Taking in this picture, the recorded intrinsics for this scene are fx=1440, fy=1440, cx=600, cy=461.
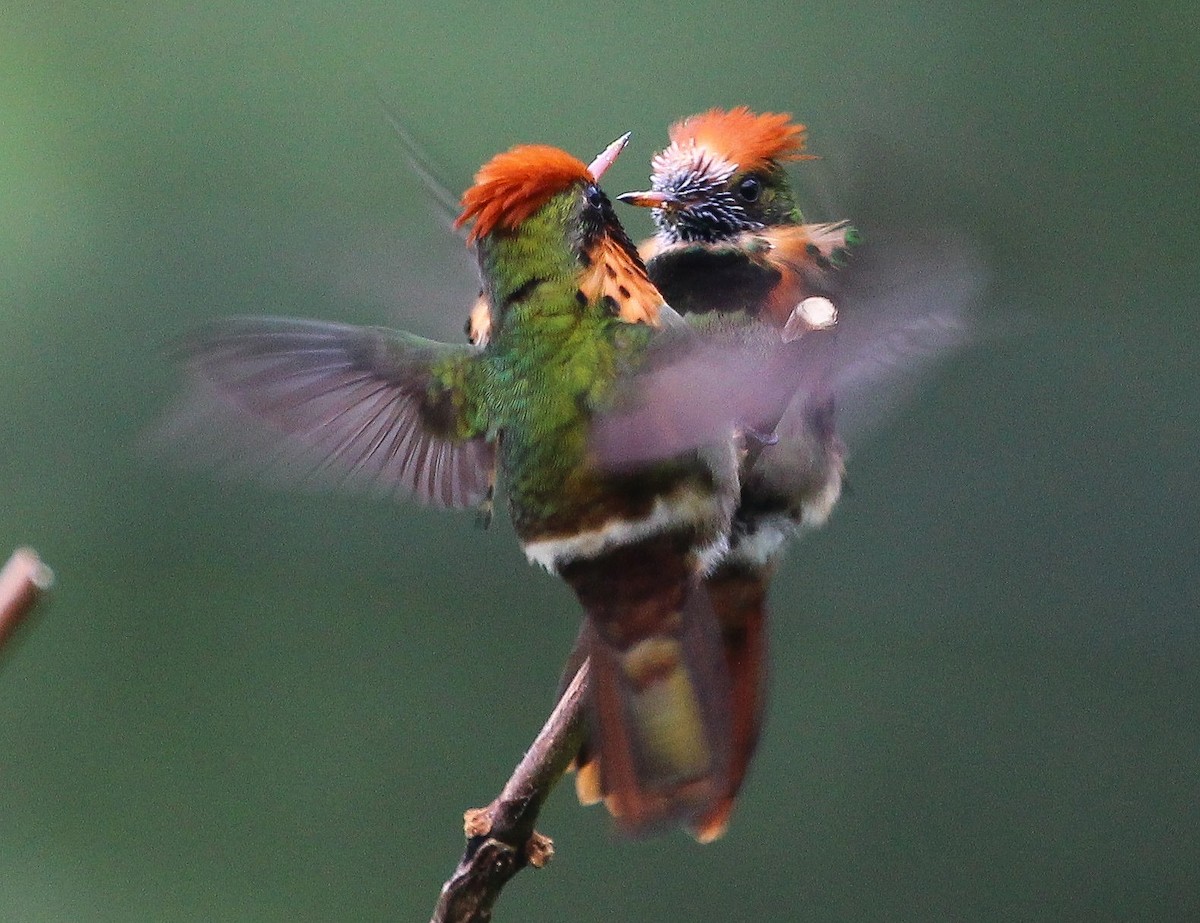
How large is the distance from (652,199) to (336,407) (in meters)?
0.49

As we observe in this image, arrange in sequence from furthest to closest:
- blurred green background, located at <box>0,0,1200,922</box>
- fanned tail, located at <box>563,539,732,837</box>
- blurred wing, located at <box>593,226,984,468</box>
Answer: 1. blurred green background, located at <box>0,0,1200,922</box>
2. fanned tail, located at <box>563,539,732,837</box>
3. blurred wing, located at <box>593,226,984,468</box>

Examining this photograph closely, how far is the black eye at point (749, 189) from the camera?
1.64 meters

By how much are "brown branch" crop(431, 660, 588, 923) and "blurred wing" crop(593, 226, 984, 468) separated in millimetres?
264

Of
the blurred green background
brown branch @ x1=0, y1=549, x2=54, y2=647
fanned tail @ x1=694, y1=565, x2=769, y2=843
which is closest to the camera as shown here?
brown branch @ x1=0, y1=549, x2=54, y2=647

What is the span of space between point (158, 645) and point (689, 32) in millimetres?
1480

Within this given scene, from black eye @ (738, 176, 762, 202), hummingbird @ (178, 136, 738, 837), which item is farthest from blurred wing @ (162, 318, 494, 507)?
black eye @ (738, 176, 762, 202)

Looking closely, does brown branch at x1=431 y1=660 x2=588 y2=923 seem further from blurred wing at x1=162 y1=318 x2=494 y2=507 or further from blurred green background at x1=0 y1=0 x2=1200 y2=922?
blurred green background at x1=0 y1=0 x2=1200 y2=922

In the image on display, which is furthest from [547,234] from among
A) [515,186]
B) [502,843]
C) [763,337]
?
[502,843]

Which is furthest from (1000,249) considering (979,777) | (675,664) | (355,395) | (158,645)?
(158,645)

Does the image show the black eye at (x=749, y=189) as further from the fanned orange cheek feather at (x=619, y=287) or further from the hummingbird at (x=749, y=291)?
the fanned orange cheek feather at (x=619, y=287)

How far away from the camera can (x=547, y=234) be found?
1251 mm

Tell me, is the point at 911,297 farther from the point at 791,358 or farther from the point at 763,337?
the point at 763,337

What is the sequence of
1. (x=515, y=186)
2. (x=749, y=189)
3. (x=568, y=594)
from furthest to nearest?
1. (x=568, y=594)
2. (x=749, y=189)
3. (x=515, y=186)

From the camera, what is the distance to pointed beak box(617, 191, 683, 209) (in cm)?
153
